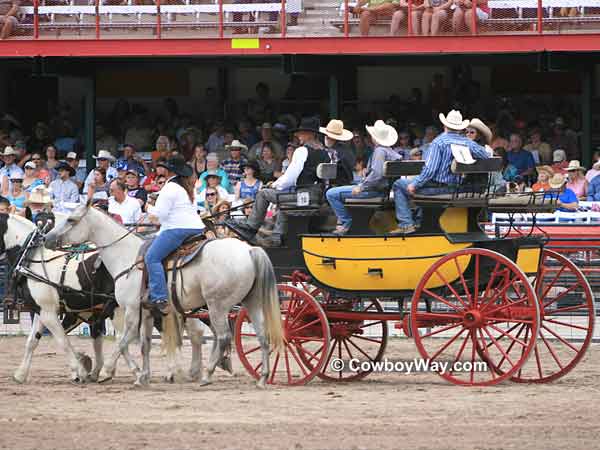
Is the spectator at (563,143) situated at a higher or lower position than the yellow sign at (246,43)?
lower

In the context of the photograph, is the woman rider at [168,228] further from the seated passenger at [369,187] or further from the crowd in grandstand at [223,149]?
the crowd in grandstand at [223,149]

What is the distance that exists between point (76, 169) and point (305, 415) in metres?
13.1

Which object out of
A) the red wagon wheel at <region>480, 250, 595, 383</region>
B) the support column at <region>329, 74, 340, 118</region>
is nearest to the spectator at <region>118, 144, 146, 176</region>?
the support column at <region>329, 74, 340, 118</region>

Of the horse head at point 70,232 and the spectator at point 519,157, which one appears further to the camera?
the spectator at point 519,157

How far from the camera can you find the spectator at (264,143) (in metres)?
20.8

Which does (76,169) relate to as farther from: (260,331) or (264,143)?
(260,331)

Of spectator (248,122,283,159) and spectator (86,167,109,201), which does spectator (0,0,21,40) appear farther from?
spectator (248,122,283,159)

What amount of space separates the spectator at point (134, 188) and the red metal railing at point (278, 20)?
385cm

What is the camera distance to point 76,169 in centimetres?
2234

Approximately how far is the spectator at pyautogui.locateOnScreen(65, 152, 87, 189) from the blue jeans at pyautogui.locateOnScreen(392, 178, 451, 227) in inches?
392

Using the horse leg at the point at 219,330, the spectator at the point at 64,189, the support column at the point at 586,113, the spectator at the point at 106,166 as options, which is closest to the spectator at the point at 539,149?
the support column at the point at 586,113

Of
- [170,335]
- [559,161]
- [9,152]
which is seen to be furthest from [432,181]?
[9,152]

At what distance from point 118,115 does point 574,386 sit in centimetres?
1438

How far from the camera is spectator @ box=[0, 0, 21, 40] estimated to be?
22453 millimetres
